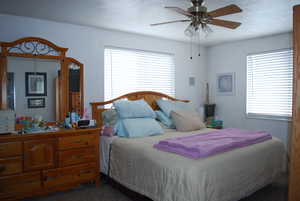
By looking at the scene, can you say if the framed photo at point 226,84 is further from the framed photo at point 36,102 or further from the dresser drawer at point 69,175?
the framed photo at point 36,102

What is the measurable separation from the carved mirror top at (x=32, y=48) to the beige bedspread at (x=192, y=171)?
1478 millimetres

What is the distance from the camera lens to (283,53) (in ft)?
13.4

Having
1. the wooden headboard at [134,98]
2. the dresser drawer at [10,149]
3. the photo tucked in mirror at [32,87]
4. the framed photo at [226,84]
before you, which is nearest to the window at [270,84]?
the framed photo at [226,84]

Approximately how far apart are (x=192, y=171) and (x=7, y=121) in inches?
80.5

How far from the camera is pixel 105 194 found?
2.88 m

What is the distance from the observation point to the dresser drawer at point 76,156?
2.83 meters

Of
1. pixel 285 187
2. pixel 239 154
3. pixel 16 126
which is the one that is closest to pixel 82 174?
pixel 16 126

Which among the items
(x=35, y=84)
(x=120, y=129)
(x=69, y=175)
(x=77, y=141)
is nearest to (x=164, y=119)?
(x=120, y=129)

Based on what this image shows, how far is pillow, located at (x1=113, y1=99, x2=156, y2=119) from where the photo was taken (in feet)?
11.0

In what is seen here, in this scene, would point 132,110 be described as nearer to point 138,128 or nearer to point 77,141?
point 138,128

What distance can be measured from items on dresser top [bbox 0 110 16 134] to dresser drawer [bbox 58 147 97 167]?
2.02 ft

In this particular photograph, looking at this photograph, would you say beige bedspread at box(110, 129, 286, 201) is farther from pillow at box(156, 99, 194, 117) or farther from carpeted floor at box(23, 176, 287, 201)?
pillow at box(156, 99, 194, 117)

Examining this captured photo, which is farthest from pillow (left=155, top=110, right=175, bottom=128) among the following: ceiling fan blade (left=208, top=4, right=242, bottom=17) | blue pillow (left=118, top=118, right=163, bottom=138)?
ceiling fan blade (left=208, top=4, right=242, bottom=17)

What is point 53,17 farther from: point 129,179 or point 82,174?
point 129,179
